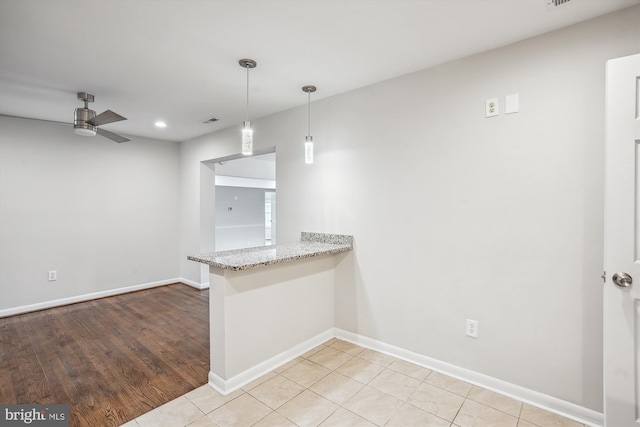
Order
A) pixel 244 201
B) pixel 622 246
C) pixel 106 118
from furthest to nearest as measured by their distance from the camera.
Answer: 1. pixel 244 201
2. pixel 106 118
3. pixel 622 246

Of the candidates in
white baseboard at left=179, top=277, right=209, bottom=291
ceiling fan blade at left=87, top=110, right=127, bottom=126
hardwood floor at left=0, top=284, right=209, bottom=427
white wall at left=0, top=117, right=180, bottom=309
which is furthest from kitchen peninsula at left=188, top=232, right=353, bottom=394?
white wall at left=0, top=117, right=180, bottom=309

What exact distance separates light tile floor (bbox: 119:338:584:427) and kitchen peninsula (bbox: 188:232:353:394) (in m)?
0.16

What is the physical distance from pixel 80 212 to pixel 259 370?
146 inches

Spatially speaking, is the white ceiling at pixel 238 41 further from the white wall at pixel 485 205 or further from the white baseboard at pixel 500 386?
the white baseboard at pixel 500 386

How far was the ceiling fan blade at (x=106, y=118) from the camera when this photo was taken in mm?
2607

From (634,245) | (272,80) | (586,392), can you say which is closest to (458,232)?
(634,245)

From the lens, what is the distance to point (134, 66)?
7.93 ft

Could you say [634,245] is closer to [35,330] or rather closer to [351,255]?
[351,255]

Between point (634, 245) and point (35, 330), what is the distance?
5.22m

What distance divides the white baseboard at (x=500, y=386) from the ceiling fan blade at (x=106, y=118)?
2968 millimetres

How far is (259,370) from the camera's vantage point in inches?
94.3

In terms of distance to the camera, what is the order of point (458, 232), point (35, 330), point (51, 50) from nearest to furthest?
point (51, 50)
point (458, 232)
point (35, 330)

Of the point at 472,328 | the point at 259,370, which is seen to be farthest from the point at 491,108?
the point at 259,370

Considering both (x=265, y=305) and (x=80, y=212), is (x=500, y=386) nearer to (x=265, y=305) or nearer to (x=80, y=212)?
(x=265, y=305)
